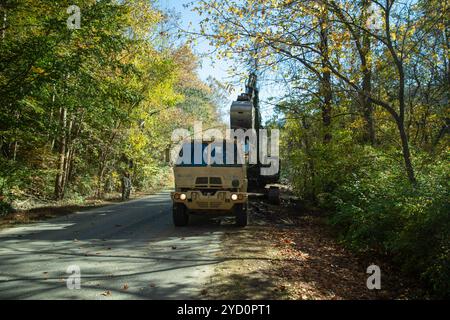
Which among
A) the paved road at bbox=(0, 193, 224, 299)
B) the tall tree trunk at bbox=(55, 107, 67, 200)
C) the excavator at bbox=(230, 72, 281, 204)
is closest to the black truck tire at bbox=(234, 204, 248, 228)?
the paved road at bbox=(0, 193, 224, 299)

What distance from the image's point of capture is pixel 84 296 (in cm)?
556

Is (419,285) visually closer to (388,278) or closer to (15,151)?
(388,278)

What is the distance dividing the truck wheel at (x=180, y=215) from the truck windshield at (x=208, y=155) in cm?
124

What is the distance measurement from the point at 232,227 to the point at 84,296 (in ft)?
21.8

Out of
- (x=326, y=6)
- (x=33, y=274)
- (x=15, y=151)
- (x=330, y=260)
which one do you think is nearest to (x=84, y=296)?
(x=33, y=274)

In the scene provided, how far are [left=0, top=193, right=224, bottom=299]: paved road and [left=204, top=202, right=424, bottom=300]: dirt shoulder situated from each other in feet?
1.61

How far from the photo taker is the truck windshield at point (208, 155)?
1152 cm

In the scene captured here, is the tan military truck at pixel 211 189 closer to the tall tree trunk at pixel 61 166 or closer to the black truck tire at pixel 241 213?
the black truck tire at pixel 241 213

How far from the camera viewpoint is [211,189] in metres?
11.3

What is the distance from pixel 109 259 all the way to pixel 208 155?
4.80 meters

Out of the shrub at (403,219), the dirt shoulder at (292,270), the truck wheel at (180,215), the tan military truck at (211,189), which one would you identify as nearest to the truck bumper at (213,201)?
the tan military truck at (211,189)

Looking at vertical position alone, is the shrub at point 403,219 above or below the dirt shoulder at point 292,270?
above

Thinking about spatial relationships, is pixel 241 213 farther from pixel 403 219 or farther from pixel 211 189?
pixel 403 219

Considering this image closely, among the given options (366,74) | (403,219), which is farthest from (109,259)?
(366,74)
